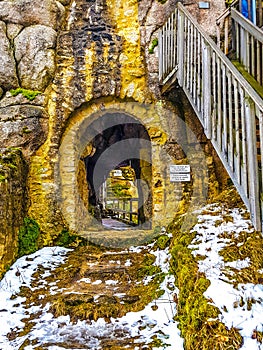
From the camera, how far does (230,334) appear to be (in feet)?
9.16

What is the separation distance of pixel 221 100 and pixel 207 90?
458 mm

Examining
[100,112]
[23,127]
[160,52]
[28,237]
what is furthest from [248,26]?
[28,237]

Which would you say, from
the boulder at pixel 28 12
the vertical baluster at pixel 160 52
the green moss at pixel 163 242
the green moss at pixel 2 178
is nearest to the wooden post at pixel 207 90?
the vertical baluster at pixel 160 52

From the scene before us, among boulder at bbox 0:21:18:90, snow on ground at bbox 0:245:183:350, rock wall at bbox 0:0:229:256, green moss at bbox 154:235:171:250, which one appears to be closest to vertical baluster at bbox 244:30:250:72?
rock wall at bbox 0:0:229:256

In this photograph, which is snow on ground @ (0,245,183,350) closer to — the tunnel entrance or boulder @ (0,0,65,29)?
the tunnel entrance

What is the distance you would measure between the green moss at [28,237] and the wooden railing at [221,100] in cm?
377

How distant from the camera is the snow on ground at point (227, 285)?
9.50 feet

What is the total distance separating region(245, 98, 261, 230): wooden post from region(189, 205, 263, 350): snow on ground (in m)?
0.64

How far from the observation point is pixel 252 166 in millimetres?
3307

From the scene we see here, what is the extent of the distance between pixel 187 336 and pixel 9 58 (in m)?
6.40

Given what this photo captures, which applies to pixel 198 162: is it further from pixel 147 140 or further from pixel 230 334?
pixel 230 334

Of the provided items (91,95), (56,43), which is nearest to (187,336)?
(91,95)

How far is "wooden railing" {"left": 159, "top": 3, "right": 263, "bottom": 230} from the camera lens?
334 centimetres

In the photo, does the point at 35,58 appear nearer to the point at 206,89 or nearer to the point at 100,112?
the point at 100,112
